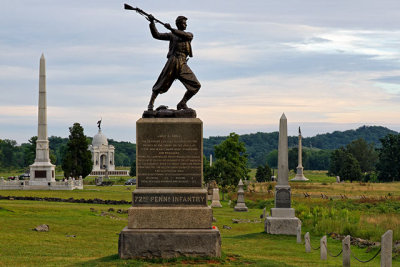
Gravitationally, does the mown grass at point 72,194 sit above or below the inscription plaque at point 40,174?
below

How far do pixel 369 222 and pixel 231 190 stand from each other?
34271mm

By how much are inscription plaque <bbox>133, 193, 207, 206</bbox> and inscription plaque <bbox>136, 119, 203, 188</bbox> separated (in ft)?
0.88

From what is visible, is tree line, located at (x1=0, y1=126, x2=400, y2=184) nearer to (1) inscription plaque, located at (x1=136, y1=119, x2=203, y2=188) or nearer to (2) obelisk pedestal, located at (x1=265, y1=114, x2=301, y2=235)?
(2) obelisk pedestal, located at (x1=265, y1=114, x2=301, y2=235)

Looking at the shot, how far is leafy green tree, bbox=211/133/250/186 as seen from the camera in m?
55.4

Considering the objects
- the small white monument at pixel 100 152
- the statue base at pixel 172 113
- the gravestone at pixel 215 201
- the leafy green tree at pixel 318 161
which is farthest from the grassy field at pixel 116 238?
the leafy green tree at pixel 318 161

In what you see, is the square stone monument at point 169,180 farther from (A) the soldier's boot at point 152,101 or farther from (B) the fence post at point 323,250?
(B) the fence post at point 323,250

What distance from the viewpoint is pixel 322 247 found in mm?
18203

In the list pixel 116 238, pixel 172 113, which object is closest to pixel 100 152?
pixel 116 238

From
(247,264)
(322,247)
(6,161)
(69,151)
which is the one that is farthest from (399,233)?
(6,161)

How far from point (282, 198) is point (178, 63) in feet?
38.2

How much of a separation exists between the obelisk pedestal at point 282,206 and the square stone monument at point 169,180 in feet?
35.5

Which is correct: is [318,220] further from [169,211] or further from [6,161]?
[6,161]

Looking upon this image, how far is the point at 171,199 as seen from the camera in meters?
15.1

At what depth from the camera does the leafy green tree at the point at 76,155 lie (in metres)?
73.4
